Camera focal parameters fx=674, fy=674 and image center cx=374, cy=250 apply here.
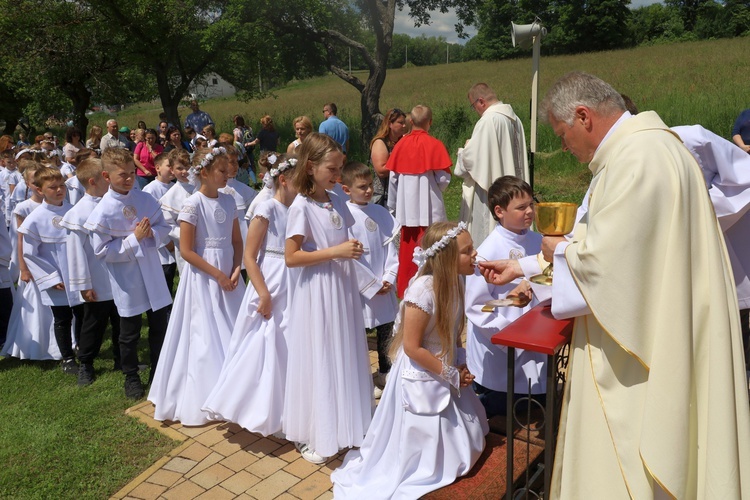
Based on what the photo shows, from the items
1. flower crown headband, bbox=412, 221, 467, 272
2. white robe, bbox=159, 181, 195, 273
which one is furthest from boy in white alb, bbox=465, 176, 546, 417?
white robe, bbox=159, 181, 195, 273

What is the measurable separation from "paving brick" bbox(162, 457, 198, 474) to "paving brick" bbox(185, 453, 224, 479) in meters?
0.04

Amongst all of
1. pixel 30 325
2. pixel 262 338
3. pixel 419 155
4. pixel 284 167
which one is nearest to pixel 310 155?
pixel 284 167

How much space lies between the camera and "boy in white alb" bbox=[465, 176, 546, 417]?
167 inches

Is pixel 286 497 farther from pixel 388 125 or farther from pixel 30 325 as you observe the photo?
pixel 388 125

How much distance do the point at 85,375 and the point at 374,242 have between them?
2.85 metres

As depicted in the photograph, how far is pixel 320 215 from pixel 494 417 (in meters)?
1.71

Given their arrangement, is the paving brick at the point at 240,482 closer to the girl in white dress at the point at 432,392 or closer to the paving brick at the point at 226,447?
the paving brick at the point at 226,447

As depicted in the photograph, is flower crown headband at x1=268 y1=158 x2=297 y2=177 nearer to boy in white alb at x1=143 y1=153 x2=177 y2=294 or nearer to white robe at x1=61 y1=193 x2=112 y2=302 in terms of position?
white robe at x1=61 y1=193 x2=112 y2=302

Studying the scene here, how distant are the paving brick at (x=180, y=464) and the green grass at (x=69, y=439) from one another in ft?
0.56

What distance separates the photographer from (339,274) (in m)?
4.39

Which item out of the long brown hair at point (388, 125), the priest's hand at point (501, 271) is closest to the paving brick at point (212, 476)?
the priest's hand at point (501, 271)

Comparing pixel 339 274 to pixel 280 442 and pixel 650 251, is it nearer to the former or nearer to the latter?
pixel 280 442

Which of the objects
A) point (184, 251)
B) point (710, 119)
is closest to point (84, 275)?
point (184, 251)

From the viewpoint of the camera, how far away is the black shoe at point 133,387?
5559 mm
